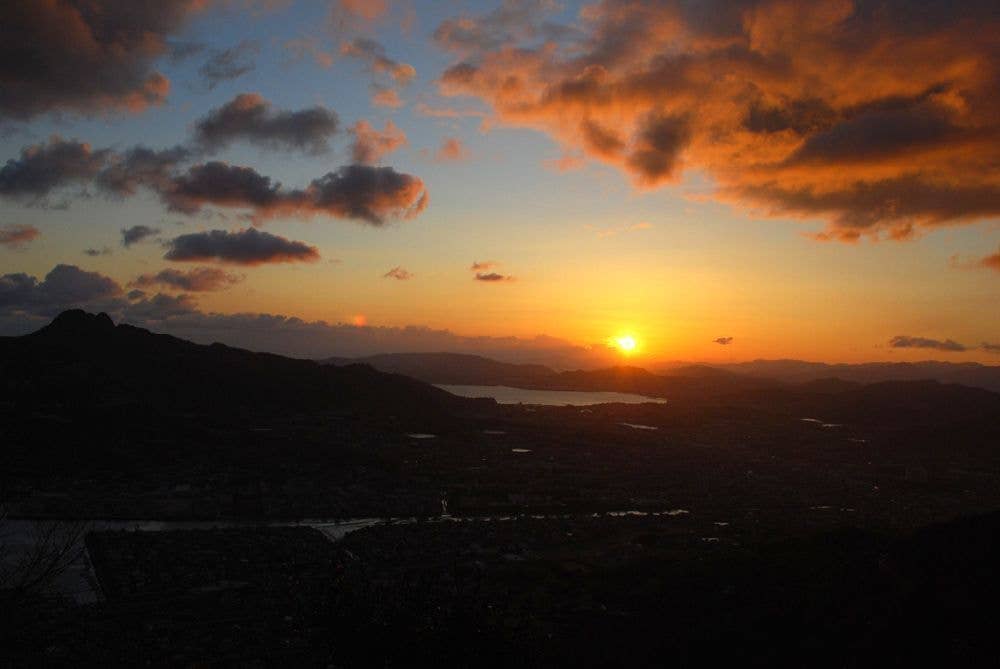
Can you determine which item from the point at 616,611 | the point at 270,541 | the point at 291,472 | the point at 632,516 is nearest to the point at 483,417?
the point at 291,472

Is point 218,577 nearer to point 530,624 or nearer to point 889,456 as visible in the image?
point 530,624

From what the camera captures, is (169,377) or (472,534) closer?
(472,534)

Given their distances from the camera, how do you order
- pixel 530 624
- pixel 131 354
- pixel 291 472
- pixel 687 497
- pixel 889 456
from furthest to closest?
pixel 131 354, pixel 889 456, pixel 291 472, pixel 687 497, pixel 530 624

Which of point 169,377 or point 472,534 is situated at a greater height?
point 169,377

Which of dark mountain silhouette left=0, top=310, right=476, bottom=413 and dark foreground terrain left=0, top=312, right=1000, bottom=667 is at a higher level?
dark mountain silhouette left=0, top=310, right=476, bottom=413

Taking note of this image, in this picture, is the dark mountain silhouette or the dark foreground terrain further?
the dark mountain silhouette
